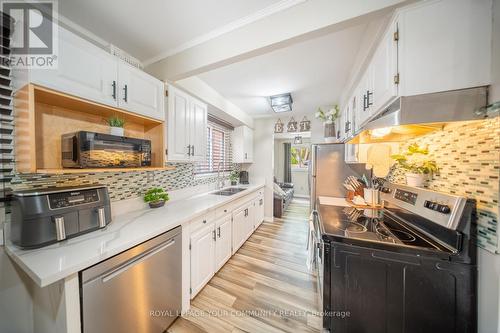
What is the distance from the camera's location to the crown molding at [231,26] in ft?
3.90

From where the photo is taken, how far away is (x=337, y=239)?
1.10 metres

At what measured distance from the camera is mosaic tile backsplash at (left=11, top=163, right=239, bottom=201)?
3.65ft

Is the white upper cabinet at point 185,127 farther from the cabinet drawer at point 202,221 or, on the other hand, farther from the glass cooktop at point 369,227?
the glass cooktop at point 369,227

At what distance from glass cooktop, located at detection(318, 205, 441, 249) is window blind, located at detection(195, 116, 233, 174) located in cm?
199

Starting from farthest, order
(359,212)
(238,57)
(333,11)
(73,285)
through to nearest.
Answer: (359,212), (238,57), (333,11), (73,285)

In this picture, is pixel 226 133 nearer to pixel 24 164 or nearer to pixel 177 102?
pixel 177 102

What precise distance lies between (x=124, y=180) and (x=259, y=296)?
181cm

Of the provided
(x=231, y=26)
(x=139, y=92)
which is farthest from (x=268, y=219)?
(x=231, y=26)

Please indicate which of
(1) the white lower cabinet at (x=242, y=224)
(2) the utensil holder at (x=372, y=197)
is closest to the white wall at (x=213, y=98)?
(1) the white lower cabinet at (x=242, y=224)

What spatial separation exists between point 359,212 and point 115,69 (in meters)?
2.53

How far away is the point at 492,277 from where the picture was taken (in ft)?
2.59

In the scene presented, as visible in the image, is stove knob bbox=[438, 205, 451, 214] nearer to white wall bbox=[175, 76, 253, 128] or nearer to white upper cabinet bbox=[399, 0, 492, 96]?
white upper cabinet bbox=[399, 0, 492, 96]

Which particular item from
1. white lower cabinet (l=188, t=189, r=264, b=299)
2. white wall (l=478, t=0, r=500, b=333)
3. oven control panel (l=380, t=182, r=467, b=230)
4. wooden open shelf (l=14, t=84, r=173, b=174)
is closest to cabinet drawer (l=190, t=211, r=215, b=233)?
white lower cabinet (l=188, t=189, r=264, b=299)

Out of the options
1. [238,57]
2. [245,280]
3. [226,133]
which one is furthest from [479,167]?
[226,133]
